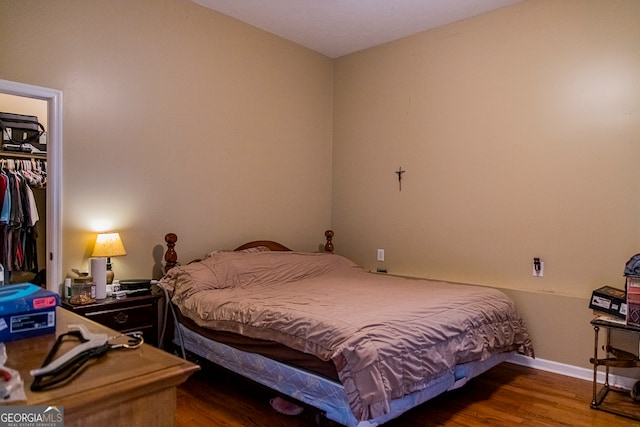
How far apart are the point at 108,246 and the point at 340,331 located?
183 cm

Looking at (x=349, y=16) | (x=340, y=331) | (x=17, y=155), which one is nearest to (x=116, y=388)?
(x=340, y=331)

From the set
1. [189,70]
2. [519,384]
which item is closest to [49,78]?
[189,70]

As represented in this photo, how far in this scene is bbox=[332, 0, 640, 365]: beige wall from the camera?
3.13m

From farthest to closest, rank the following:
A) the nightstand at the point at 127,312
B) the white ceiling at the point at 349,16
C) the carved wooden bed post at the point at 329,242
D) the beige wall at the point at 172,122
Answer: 1. the carved wooden bed post at the point at 329,242
2. the white ceiling at the point at 349,16
3. the beige wall at the point at 172,122
4. the nightstand at the point at 127,312

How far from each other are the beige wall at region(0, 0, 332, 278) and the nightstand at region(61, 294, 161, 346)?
36cm

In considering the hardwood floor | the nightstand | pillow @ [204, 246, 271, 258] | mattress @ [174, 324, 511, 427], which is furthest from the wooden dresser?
pillow @ [204, 246, 271, 258]

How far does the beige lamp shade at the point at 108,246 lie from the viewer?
Answer: 9.77 ft

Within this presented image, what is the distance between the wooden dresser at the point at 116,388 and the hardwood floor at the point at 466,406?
1552mm

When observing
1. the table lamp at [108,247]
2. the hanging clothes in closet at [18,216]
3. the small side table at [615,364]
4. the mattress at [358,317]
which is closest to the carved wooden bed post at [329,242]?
the mattress at [358,317]

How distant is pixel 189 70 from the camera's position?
362 cm

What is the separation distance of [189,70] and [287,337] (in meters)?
2.46

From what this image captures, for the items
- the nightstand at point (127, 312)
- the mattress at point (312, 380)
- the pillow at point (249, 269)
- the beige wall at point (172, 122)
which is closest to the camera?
the mattress at point (312, 380)

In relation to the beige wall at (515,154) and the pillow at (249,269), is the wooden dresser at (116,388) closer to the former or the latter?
the pillow at (249,269)

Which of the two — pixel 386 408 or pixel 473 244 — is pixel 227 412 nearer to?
pixel 386 408
